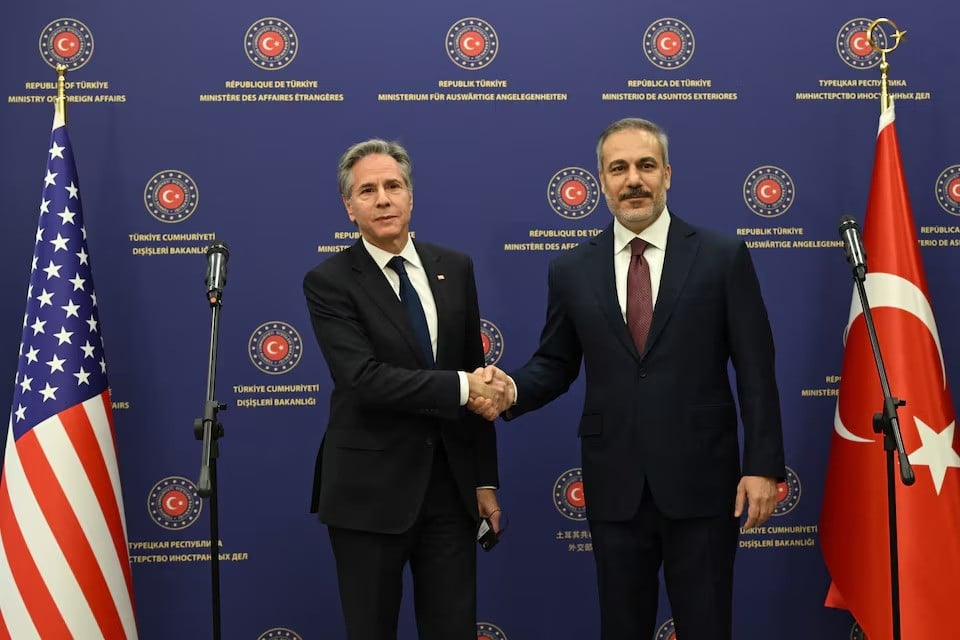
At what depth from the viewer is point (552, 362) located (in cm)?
315

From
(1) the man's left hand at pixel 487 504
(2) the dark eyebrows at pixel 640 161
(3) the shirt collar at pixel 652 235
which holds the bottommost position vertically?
(1) the man's left hand at pixel 487 504

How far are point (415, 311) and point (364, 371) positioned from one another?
0.26 meters

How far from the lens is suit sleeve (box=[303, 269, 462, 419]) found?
269 centimetres

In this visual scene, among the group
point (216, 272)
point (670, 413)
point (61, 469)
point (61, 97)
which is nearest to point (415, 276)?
point (216, 272)

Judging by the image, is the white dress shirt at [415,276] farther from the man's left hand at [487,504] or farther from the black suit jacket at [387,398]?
the man's left hand at [487,504]

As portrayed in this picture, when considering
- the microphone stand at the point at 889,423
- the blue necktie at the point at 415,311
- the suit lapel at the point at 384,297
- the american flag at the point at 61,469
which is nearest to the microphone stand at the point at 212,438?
the suit lapel at the point at 384,297

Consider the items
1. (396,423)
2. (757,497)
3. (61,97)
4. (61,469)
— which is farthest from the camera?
(61,97)

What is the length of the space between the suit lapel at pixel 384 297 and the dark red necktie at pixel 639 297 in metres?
0.62

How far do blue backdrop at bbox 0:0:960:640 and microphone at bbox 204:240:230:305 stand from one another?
3.55 ft

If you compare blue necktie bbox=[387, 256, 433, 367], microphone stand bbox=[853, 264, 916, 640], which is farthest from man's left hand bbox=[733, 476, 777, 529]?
blue necktie bbox=[387, 256, 433, 367]

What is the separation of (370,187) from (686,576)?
1430 millimetres

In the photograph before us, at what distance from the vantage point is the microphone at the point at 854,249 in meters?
2.76

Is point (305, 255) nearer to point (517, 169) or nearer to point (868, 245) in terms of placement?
point (517, 169)

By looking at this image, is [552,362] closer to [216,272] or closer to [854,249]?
[854,249]
